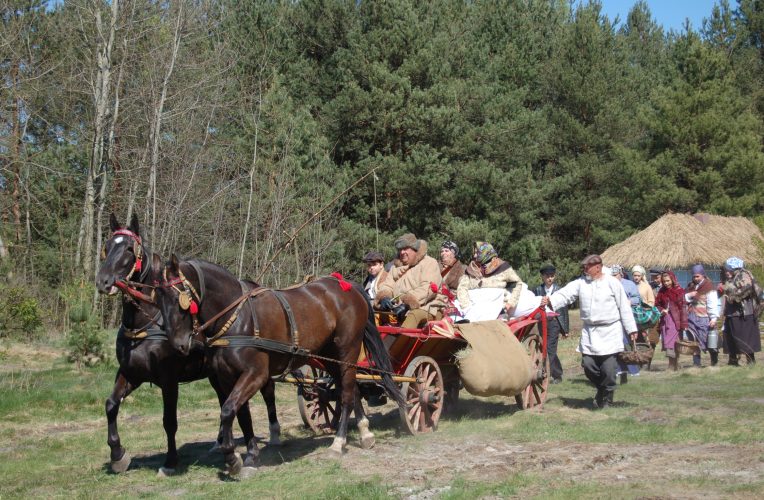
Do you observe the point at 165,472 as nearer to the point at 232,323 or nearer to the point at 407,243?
the point at 232,323

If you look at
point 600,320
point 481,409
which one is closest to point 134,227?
point 481,409

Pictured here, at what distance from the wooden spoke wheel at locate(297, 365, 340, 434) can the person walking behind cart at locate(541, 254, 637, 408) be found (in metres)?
2.88

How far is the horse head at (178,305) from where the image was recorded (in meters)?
7.30

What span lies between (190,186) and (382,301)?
1654 cm

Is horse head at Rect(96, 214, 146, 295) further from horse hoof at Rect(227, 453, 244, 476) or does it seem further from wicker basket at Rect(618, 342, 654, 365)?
wicker basket at Rect(618, 342, 654, 365)

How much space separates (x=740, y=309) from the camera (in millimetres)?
14461

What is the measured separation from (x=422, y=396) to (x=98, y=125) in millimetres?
15980

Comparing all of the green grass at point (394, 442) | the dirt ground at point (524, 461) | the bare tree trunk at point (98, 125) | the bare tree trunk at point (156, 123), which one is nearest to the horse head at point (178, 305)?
the green grass at point (394, 442)

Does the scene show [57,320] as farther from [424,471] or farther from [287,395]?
[424,471]

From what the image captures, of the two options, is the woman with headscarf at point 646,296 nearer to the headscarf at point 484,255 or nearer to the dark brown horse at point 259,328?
the headscarf at point 484,255

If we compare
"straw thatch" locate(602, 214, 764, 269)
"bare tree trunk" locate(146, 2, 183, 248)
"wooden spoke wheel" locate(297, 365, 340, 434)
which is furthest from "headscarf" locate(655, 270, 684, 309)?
"straw thatch" locate(602, 214, 764, 269)

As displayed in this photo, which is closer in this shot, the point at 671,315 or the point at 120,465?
the point at 120,465

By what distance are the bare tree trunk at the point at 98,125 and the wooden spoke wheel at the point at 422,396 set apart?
14.5 meters

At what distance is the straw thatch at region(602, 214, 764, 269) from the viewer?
3048 centimetres
